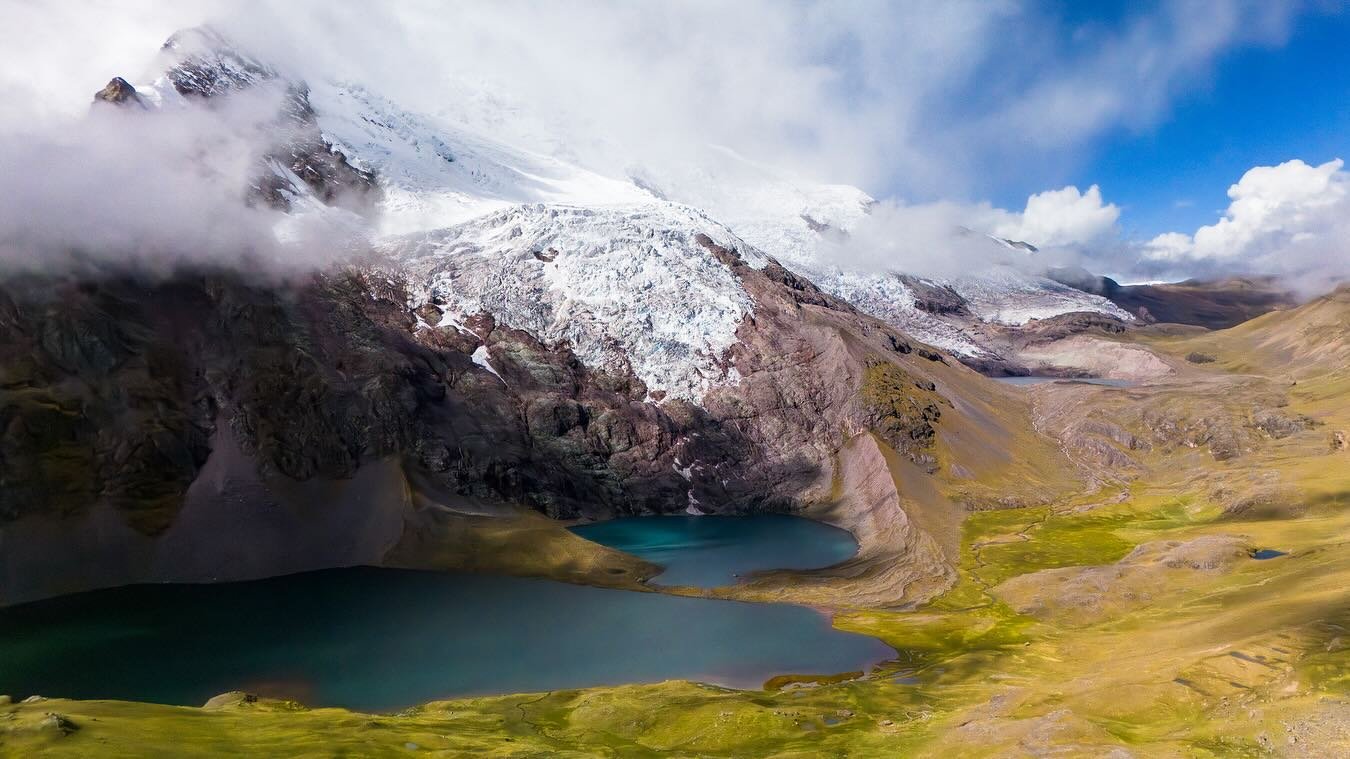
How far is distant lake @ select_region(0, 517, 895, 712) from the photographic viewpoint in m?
82.9

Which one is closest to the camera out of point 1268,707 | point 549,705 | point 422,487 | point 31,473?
point 1268,707

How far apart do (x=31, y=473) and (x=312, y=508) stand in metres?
39.5

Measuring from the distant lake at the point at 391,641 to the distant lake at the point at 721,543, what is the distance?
652 inches

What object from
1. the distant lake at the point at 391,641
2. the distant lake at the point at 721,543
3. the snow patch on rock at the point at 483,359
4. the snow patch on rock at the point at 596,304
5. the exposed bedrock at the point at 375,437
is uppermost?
the snow patch on rock at the point at 596,304

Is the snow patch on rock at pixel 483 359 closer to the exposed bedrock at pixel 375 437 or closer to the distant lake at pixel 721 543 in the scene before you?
the exposed bedrock at pixel 375 437

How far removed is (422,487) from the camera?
140000 mm

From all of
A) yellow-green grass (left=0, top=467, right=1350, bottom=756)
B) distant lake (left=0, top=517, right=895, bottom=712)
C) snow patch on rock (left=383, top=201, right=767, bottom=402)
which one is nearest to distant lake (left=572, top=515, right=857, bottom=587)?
distant lake (left=0, top=517, right=895, bottom=712)

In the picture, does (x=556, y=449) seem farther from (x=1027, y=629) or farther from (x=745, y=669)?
(x=1027, y=629)

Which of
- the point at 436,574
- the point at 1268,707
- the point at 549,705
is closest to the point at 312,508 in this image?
the point at 436,574

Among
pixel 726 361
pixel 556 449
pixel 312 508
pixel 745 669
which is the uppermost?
pixel 726 361

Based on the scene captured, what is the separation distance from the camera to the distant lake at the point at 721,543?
129 meters

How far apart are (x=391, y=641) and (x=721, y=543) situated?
221 ft

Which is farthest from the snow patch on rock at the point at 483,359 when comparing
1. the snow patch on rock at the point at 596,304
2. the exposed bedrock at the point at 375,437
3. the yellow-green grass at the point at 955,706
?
the yellow-green grass at the point at 955,706

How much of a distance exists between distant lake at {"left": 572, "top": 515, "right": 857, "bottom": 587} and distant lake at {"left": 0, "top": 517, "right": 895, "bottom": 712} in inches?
652
